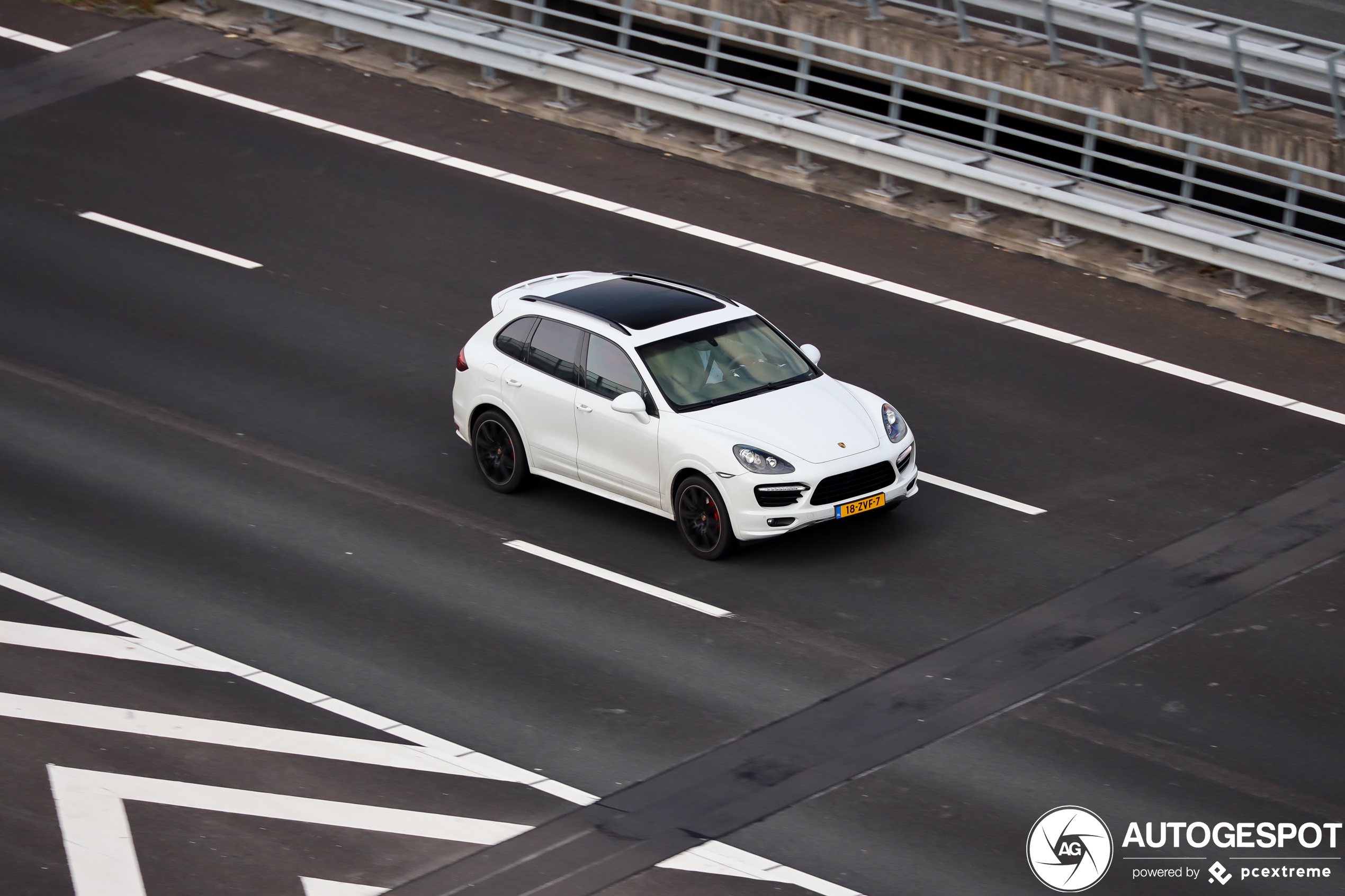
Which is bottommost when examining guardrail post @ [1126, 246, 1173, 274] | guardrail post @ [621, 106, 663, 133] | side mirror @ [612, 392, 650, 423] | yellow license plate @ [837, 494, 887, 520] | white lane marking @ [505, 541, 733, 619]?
white lane marking @ [505, 541, 733, 619]

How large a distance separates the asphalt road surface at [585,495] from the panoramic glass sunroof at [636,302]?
154 cm

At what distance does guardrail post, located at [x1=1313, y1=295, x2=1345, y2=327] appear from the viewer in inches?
693

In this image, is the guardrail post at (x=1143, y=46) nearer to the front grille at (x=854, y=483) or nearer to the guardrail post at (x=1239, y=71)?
the guardrail post at (x=1239, y=71)

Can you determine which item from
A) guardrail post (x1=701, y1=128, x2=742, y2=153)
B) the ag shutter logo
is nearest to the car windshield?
the ag shutter logo

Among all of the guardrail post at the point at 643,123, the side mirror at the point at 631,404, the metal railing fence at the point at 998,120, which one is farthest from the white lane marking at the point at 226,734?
the guardrail post at the point at 643,123

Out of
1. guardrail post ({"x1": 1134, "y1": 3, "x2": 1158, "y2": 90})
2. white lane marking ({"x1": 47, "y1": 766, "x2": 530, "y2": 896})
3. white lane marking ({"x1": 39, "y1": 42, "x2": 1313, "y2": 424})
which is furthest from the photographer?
guardrail post ({"x1": 1134, "y1": 3, "x2": 1158, "y2": 90})

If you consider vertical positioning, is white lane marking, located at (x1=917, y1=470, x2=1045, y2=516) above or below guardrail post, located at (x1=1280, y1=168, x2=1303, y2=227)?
below

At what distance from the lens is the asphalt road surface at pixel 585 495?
11.6 m

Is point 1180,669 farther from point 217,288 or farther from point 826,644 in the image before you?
point 217,288

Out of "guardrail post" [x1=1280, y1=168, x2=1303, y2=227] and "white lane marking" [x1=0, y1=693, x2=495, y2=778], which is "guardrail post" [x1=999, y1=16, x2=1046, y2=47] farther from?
"white lane marking" [x1=0, y1=693, x2=495, y2=778]

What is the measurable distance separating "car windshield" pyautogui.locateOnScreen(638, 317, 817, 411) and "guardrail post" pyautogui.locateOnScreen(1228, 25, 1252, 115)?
264 inches

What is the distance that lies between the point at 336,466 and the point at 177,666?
3.18 meters

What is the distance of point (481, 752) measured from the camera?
1180 centimetres


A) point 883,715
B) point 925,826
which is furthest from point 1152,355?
point 925,826
